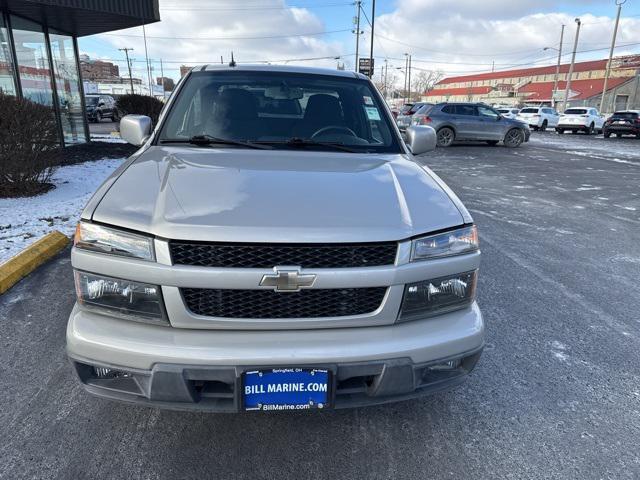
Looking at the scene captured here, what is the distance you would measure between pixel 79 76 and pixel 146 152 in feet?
42.1

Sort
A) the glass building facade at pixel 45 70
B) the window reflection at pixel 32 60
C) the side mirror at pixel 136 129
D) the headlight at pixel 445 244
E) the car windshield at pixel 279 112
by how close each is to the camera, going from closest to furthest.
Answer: the headlight at pixel 445 244 < the car windshield at pixel 279 112 < the side mirror at pixel 136 129 < the glass building facade at pixel 45 70 < the window reflection at pixel 32 60

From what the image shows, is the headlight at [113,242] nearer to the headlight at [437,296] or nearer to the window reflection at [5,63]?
the headlight at [437,296]

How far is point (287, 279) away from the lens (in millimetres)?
1791

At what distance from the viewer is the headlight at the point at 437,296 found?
6.40 feet

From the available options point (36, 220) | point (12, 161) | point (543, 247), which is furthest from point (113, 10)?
point (543, 247)

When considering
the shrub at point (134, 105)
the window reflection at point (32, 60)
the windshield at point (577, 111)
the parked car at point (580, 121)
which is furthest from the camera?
the windshield at point (577, 111)

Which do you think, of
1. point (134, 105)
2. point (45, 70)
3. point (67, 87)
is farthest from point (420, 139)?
point (67, 87)

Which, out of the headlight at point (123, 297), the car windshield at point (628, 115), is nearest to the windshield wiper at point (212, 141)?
the headlight at point (123, 297)

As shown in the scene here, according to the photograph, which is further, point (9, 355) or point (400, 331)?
point (9, 355)

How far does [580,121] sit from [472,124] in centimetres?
1459

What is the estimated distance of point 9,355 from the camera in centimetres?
285

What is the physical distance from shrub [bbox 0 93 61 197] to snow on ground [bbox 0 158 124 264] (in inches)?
9.1

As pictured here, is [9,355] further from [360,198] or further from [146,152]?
[360,198]

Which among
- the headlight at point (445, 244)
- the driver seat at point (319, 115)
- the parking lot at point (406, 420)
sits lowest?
the parking lot at point (406, 420)
